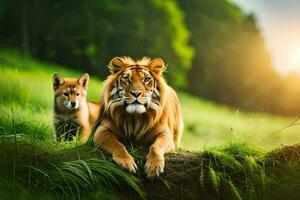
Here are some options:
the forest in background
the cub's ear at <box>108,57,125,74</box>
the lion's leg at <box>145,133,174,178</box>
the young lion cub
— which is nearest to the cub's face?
the young lion cub

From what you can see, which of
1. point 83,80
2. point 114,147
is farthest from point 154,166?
point 83,80

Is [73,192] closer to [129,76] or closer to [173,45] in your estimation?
[129,76]

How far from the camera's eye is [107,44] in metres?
26.5

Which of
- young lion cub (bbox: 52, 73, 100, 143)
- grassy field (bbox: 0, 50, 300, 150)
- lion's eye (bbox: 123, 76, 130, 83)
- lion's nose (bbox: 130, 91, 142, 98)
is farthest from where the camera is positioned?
young lion cub (bbox: 52, 73, 100, 143)

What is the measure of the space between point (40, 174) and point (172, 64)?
25540 mm

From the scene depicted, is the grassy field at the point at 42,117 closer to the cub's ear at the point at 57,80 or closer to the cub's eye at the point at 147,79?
the cub's ear at the point at 57,80

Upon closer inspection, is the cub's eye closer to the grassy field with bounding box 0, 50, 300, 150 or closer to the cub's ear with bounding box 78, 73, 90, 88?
the grassy field with bounding box 0, 50, 300, 150

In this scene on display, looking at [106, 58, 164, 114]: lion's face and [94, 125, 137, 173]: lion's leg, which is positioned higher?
[106, 58, 164, 114]: lion's face

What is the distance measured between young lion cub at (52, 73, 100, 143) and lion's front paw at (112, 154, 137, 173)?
2.74 m

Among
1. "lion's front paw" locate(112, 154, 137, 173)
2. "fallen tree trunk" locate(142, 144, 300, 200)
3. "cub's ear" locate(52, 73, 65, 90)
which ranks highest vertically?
"cub's ear" locate(52, 73, 65, 90)

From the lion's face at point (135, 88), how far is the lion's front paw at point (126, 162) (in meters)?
Result: 0.51

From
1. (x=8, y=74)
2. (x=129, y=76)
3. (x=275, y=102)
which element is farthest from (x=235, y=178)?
(x=275, y=102)

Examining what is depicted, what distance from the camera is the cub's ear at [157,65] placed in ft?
24.5

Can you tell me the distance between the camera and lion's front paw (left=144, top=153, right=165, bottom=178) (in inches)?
271
